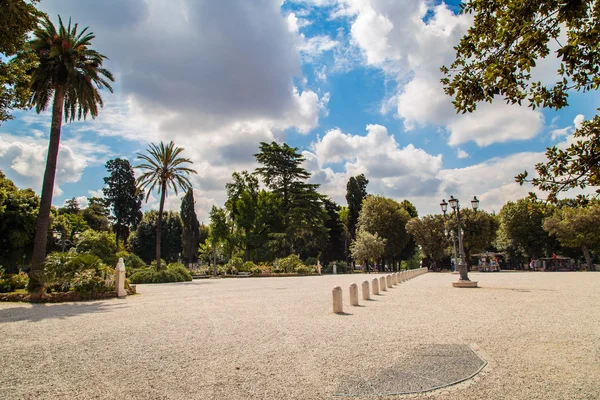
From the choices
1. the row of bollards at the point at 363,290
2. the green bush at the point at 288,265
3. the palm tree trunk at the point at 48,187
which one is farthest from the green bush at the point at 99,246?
the row of bollards at the point at 363,290

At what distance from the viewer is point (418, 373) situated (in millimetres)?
4875

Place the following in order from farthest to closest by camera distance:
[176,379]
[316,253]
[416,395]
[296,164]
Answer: [316,253] < [296,164] < [176,379] < [416,395]

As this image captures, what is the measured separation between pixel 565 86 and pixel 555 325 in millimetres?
5855

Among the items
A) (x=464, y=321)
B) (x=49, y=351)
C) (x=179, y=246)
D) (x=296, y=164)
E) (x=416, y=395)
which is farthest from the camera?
(x=179, y=246)

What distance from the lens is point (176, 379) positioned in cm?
465

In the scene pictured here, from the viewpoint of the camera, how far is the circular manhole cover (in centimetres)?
436

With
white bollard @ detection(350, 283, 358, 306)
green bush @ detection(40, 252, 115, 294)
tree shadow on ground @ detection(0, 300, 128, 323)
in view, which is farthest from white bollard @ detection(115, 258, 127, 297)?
white bollard @ detection(350, 283, 358, 306)

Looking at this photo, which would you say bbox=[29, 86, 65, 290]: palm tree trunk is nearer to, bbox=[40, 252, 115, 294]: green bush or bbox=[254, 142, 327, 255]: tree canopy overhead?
bbox=[40, 252, 115, 294]: green bush

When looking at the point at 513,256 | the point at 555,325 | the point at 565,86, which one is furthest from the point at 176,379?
the point at 513,256

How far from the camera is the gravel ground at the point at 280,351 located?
4363 mm

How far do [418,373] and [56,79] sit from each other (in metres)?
19.5

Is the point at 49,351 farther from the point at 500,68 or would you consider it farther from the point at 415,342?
the point at 500,68

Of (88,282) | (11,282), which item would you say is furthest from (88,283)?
(11,282)

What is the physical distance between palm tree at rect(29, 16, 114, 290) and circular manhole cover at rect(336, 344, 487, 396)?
50.8 feet
